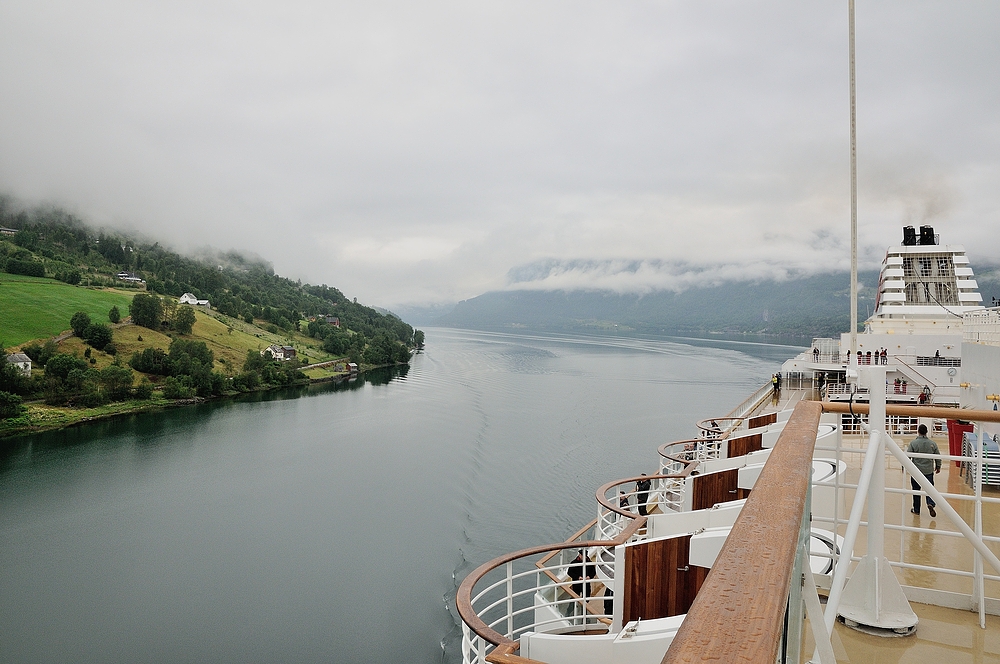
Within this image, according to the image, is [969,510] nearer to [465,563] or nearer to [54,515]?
[465,563]

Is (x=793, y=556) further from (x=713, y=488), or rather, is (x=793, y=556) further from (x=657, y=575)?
(x=713, y=488)

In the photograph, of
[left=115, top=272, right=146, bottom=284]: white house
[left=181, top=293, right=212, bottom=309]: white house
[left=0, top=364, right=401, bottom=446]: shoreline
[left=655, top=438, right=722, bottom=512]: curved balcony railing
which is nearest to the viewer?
[left=655, top=438, right=722, bottom=512]: curved balcony railing

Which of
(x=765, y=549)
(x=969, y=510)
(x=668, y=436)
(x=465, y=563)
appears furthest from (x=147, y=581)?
(x=668, y=436)

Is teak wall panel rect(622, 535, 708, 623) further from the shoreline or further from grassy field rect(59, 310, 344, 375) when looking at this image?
grassy field rect(59, 310, 344, 375)

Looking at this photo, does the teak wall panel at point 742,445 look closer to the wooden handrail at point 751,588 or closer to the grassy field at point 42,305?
the wooden handrail at point 751,588

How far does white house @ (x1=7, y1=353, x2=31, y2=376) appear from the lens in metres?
35.1

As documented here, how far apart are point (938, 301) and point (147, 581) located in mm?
28552

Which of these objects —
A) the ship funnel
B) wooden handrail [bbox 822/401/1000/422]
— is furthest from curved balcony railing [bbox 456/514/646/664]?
the ship funnel

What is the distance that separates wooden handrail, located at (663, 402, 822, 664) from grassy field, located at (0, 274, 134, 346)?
51.5 m

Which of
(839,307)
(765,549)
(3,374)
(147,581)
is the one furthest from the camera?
(839,307)

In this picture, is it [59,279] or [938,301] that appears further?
[59,279]

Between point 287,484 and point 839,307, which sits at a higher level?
point 839,307

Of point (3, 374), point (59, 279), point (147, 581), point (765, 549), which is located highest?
point (59, 279)

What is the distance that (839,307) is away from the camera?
19250cm
